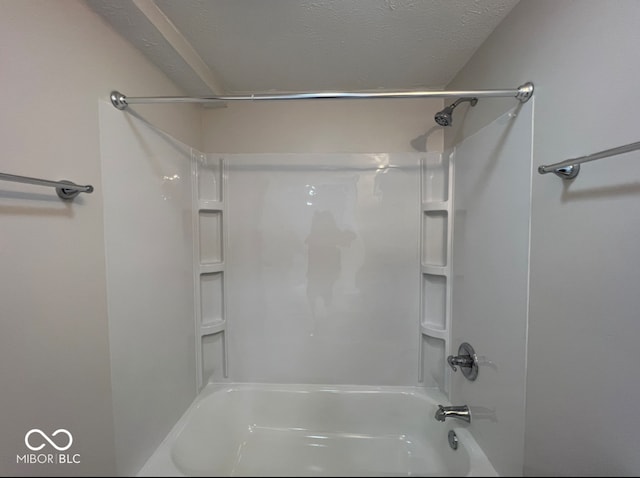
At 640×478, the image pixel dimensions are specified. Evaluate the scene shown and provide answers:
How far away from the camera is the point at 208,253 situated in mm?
1790

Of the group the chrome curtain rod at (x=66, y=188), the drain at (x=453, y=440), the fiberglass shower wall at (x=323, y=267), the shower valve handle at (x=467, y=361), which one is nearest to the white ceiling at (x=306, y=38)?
the fiberglass shower wall at (x=323, y=267)

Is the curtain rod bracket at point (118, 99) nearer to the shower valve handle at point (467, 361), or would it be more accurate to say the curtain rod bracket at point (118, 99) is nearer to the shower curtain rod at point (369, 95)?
the shower curtain rod at point (369, 95)

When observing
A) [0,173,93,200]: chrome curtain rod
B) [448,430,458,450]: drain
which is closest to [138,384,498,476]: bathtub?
[448,430,458,450]: drain

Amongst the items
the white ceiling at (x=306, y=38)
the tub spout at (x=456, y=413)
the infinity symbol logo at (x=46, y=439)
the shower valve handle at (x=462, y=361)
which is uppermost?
the white ceiling at (x=306, y=38)

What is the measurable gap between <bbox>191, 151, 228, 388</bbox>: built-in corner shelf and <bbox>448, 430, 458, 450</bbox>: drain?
1.32m

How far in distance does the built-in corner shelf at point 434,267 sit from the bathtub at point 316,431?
0.80 ft

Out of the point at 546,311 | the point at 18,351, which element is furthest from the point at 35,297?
the point at 546,311

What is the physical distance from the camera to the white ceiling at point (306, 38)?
1.02 m

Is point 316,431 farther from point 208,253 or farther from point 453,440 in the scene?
point 208,253

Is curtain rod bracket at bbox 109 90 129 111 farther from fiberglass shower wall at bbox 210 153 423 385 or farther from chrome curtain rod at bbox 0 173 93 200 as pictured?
fiberglass shower wall at bbox 210 153 423 385

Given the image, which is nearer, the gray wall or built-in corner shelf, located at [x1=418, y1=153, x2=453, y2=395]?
the gray wall

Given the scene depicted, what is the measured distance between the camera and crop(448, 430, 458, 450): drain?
137 centimetres

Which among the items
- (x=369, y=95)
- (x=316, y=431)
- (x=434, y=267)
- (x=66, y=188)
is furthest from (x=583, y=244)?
(x=316, y=431)

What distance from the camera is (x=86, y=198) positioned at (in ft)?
2.98
